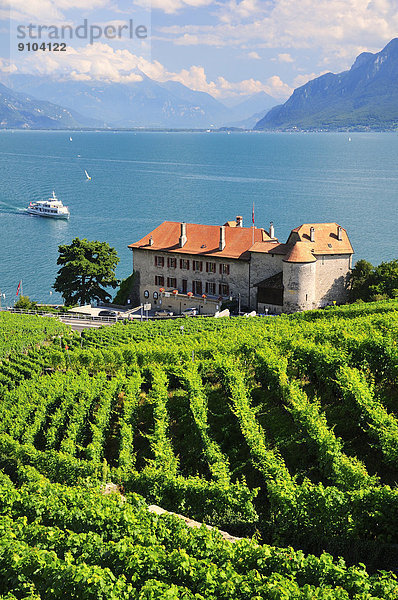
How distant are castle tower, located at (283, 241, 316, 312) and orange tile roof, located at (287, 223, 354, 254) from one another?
1954 millimetres

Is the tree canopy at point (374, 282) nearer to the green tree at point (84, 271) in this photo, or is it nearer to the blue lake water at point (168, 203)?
the green tree at point (84, 271)

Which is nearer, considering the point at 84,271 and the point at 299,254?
the point at 299,254

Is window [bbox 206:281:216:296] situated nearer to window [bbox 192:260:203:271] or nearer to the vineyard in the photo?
window [bbox 192:260:203:271]

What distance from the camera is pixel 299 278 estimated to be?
52.7m

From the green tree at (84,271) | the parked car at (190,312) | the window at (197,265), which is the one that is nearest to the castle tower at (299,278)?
the parked car at (190,312)

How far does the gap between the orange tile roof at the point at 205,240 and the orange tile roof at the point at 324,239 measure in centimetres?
378

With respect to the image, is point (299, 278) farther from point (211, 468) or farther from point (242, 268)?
point (211, 468)

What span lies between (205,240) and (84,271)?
11244mm

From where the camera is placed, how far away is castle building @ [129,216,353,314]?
176 ft

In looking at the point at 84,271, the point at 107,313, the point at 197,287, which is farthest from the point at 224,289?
the point at 84,271

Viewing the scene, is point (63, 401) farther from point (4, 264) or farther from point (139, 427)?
point (4, 264)

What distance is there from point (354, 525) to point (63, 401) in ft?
51.6

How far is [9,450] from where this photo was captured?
2503 centimetres

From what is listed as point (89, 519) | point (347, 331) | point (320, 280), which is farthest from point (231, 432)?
point (320, 280)
